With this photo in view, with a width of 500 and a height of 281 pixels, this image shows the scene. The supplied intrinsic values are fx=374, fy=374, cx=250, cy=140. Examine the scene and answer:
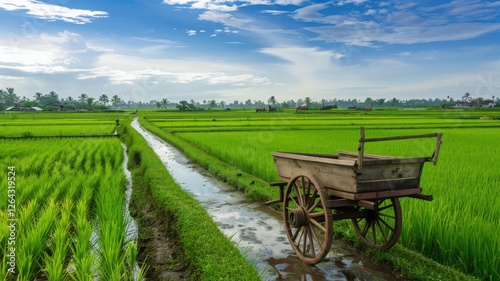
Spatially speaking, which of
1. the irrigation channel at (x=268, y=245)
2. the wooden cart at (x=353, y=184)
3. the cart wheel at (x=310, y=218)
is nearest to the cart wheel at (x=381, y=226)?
the wooden cart at (x=353, y=184)

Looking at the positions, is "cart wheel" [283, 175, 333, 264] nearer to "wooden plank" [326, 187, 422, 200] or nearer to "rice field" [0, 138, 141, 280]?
"wooden plank" [326, 187, 422, 200]

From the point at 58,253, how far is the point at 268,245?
7.55 feet

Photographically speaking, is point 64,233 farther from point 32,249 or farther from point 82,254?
point 82,254

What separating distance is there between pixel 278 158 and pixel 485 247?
2.23 m

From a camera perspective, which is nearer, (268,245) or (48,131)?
(268,245)

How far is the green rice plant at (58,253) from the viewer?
334cm

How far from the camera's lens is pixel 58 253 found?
3707 millimetres

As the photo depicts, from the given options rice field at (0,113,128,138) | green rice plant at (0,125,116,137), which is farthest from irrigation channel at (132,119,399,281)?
rice field at (0,113,128,138)

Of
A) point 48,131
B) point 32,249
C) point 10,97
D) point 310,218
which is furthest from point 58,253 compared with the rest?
point 10,97

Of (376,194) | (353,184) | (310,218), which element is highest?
(353,184)

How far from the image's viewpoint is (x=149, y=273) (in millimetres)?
4051

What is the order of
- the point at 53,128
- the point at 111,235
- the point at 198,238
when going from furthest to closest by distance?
the point at 53,128 < the point at 198,238 < the point at 111,235

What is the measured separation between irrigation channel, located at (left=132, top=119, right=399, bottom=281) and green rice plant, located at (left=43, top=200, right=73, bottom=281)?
183 centimetres

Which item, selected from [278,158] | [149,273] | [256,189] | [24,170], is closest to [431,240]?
[278,158]
